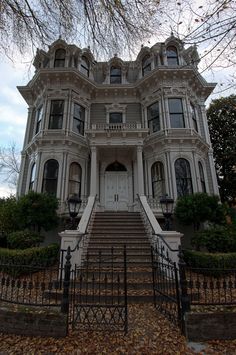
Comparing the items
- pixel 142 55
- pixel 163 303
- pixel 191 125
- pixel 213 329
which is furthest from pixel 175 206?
pixel 142 55

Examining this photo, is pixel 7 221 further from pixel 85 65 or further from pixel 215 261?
pixel 85 65

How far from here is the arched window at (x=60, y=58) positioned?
13445 mm

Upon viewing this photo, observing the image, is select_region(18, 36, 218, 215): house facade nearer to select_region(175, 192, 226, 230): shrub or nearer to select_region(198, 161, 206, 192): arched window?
select_region(198, 161, 206, 192): arched window

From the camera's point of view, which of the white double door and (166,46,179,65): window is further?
(166,46,179,65): window

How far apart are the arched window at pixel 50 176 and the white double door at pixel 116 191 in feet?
9.80

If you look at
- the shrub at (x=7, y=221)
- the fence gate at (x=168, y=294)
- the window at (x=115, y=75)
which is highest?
the window at (x=115, y=75)

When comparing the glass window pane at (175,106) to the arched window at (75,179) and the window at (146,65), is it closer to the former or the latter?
the window at (146,65)

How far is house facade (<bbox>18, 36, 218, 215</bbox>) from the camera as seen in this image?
11445mm

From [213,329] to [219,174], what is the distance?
14.8m

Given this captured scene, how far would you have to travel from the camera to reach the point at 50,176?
1170 centimetres

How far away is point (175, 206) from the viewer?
1016 cm

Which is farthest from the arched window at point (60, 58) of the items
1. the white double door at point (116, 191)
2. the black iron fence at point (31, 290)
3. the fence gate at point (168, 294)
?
the fence gate at point (168, 294)

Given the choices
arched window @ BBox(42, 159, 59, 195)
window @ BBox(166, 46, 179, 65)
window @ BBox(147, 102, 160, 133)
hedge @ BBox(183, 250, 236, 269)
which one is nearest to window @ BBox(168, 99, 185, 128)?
window @ BBox(147, 102, 160, 133)

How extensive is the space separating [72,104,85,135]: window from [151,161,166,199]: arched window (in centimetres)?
515
